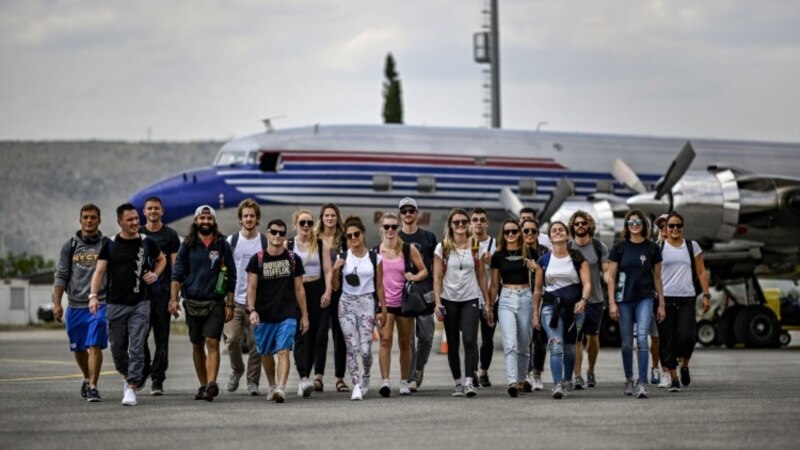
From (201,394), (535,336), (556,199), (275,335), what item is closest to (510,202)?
(556,199)

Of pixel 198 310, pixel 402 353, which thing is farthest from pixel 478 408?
pixel 198 310

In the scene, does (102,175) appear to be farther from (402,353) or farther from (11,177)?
(402,353)

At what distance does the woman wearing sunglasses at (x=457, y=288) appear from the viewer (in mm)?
15539

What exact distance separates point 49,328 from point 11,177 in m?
33.4

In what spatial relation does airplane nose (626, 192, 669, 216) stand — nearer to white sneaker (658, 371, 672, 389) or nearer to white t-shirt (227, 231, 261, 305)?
white sneaker (658, 371, 672, 389)

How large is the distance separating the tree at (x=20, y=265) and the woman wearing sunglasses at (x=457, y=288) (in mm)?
58921

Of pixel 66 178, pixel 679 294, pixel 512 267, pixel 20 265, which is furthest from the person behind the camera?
pixel 66 178

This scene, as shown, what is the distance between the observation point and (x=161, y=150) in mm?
84375

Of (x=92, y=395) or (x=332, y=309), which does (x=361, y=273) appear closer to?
(x=332, y=309)

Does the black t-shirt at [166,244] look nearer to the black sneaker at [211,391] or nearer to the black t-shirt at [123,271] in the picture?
the black t-shirt at [123,271]

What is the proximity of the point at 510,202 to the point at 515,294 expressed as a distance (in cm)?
1441

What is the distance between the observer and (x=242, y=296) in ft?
51.3

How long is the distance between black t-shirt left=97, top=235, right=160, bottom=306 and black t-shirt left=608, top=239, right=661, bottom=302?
A: 5016 millimetres

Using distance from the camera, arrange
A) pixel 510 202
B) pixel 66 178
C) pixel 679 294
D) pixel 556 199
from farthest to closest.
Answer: pixel 66 178 → pixel 510 202 → pixel 556 199 → pixel 679 294
